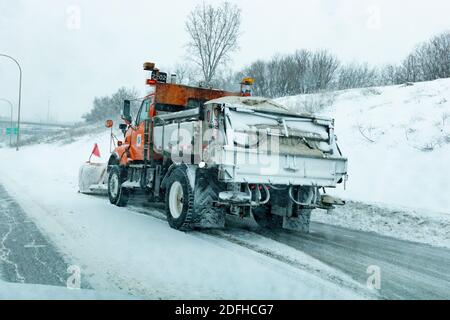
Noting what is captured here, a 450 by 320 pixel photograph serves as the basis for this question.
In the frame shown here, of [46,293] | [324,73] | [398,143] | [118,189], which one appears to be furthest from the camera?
[324,73]

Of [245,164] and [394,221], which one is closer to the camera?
[245,164]

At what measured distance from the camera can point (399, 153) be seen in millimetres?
12977

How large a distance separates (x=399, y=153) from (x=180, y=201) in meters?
8.48

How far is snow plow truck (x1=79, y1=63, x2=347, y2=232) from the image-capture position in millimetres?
6273

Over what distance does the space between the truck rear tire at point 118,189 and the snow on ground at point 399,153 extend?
182 inches

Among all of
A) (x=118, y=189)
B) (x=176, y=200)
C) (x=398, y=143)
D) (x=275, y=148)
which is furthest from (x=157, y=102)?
(x=398, y=143)

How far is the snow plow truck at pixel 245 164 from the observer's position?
6.27 metres

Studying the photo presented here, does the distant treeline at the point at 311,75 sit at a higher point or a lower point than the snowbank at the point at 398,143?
higher

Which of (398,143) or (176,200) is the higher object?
(398,143)

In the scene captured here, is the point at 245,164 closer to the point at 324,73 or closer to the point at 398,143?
the point at 398,143

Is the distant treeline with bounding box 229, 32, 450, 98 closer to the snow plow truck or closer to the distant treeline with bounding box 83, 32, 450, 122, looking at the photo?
the distant treeline with bounding box 83, 32, 450, 122

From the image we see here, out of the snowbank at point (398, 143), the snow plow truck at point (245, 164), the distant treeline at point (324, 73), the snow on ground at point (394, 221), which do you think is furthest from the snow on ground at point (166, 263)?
the distant treeline at point (324, 73)

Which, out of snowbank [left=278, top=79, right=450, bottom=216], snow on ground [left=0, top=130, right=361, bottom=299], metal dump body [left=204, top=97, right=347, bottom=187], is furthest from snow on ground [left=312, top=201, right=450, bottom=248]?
snow on ground [left=0, top=130, right=361, bottom=299]

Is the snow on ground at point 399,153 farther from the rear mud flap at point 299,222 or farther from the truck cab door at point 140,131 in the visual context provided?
the truck cab door at point 140,131
